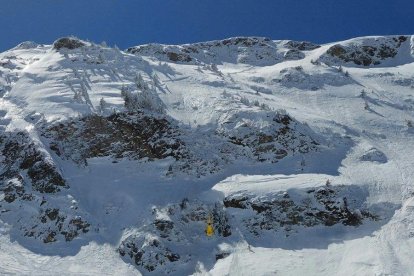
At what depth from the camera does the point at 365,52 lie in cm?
4625

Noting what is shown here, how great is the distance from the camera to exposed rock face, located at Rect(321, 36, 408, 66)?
148 feet

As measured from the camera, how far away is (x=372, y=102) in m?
31.4

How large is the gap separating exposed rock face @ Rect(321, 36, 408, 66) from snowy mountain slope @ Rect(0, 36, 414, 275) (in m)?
11.2

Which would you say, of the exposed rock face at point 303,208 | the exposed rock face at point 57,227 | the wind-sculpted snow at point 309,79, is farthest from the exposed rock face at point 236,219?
the wind-sculpted snow at point 309,79

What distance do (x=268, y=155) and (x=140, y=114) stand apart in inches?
291

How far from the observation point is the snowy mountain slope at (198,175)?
17.0 m

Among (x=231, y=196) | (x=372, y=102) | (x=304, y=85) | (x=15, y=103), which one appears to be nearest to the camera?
(x=231, y=196)

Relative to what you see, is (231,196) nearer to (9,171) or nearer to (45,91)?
(9,171)

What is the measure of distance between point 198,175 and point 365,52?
1222 inches

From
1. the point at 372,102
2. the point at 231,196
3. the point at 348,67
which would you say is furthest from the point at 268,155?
the point at 348,67

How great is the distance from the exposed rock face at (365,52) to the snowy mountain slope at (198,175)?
11158mm

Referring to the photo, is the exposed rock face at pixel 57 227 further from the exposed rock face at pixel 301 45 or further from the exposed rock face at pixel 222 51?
the exposed rock face at pixel 301 45

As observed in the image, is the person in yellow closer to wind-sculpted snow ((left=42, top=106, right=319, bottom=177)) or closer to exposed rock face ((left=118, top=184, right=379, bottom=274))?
exposed rock face ((left=118, top=184, right=379, bottom=274))

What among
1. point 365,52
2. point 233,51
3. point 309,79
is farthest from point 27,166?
point 365,52
